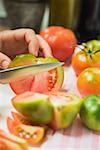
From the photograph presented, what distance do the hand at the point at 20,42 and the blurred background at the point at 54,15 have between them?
509 mm

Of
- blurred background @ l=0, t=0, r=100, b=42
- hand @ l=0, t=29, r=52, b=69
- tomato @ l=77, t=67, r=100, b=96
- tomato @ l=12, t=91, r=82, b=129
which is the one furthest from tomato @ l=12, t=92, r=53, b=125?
Answer: blurred background @ l=0, t=0, r=100, b=42

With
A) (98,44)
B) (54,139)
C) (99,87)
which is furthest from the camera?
(98,44)

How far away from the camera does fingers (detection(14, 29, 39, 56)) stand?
2.64ft

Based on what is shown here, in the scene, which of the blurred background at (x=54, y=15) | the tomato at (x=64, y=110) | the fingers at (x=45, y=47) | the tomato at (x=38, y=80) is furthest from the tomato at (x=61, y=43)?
the blurred background at (x=54, y=15)

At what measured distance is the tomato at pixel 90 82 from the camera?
0.70m

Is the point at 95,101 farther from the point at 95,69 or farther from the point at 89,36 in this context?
the point at 89,36

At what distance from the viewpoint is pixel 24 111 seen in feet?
1.98

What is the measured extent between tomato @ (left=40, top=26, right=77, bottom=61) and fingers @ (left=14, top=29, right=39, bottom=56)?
6 centimetres

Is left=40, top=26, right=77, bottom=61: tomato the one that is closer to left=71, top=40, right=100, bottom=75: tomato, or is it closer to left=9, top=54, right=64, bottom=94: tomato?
left=71, top=40, right=100, bottom=75: tomato

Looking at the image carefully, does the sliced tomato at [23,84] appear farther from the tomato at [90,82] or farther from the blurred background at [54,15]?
the blurred background at [54,15]

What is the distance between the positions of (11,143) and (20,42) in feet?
1.17

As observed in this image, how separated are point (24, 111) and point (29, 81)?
0.36 feet

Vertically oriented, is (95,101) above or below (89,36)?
above

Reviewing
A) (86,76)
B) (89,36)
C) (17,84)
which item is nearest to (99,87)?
(86,76)
